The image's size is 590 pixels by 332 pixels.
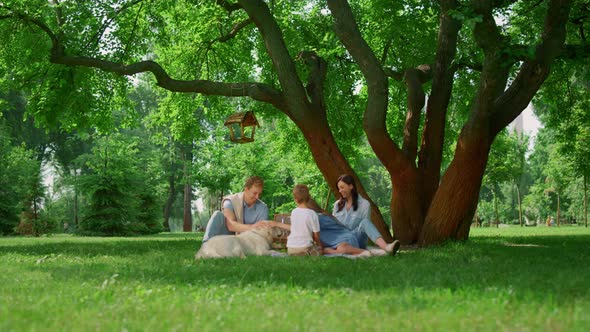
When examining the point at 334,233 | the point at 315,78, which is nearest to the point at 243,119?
the point at 315,78

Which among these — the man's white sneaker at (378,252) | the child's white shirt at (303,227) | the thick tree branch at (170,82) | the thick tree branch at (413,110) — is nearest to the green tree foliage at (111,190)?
the thick tree branch at (170,82)

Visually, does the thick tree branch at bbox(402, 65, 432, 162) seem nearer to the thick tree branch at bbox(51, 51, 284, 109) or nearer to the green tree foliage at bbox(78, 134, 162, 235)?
the thick tree branch at bbox(51, 51, 284, 109)

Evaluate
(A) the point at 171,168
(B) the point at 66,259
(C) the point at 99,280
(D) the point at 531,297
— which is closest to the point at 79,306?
(C) the point at 99,280

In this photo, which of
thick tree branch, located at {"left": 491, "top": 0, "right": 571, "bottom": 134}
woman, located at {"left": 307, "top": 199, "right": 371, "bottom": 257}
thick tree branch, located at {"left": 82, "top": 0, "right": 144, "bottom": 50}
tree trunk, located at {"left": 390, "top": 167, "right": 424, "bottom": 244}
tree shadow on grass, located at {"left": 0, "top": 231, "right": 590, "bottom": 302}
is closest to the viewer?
tree shadow on grass, located at {"left": 0, "top": 231, "right": 590, "bottom": 302}

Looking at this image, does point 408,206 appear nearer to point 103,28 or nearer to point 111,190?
point 103,28

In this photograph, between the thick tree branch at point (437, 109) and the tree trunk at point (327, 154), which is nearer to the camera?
the tree trunk at point (327, 154)

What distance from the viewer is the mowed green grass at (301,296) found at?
489 centimetres

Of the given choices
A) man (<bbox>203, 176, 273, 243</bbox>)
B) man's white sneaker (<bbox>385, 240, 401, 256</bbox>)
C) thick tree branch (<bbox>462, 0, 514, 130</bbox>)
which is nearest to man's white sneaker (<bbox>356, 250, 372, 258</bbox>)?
man's white sneaker (<bbox>385, 240, 401, 256</bbox>)

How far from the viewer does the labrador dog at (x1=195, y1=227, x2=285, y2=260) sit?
10.8 m

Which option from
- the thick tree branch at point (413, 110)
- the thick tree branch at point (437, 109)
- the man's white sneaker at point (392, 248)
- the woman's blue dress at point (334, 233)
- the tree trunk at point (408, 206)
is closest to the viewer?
the man's white sneaker at point (392, 248)

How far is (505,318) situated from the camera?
500 centimetres

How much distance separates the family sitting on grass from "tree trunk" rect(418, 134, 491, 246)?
11.4 ft

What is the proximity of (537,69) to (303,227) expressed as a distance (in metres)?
6.52

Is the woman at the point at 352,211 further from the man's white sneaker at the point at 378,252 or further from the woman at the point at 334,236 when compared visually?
the man's white sneaker at the point at 378,252
